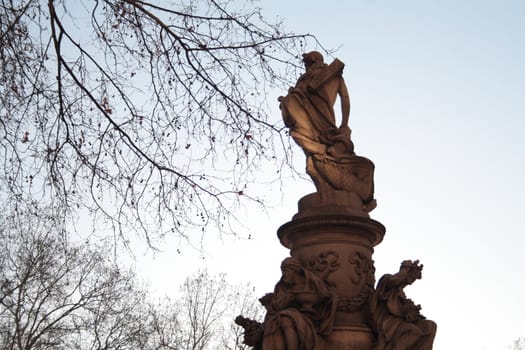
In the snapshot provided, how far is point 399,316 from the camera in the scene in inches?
255

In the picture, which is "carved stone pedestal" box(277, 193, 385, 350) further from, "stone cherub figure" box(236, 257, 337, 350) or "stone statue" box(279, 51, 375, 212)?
"stone statue" box(279, 51, 375, 212)

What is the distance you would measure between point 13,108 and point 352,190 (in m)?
3.99

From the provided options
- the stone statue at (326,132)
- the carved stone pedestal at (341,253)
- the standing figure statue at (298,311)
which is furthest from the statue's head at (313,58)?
the standing figure statue at (298,311)

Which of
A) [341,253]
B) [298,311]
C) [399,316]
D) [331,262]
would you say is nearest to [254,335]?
[298,311]

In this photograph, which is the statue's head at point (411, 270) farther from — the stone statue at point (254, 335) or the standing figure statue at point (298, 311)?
the stone statue at point (254, 335)

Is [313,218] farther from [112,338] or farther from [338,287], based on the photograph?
[112,338]

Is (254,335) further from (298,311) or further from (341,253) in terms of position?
(341,253)

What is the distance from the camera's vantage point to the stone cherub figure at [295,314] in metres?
6.20

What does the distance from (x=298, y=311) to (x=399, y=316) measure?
1053mm

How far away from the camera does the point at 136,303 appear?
2423 centimetres

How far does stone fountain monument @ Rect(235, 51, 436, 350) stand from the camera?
6324 millimetres

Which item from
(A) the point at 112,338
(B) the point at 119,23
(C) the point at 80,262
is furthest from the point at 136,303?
(B) the point at 119,23

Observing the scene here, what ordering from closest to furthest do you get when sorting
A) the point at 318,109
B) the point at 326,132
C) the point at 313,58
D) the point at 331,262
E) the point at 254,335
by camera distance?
the point at 254,335 < the point at 331,262 < the point at 326,132 < the point at 318,109 < the point at 313,58

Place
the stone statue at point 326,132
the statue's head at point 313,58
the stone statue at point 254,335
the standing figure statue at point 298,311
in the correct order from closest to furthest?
the standing figure statue at point 298,311
the stone statue at point 254,335
the stone statue at point 326,132
the statue's head at point 313,58
